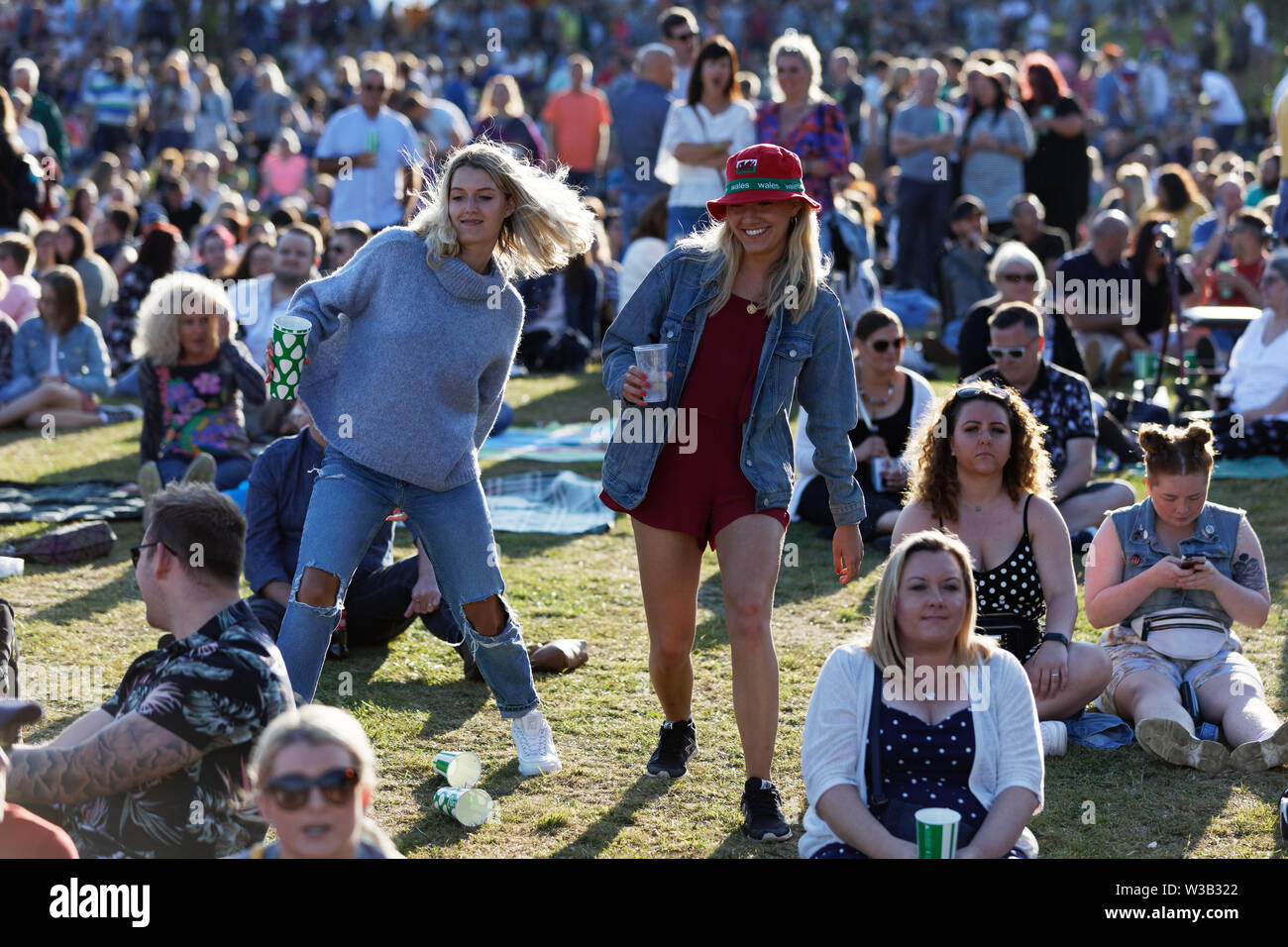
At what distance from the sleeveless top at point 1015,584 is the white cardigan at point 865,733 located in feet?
4.93

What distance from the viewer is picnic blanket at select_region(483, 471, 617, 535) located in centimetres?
878

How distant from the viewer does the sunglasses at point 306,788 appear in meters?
3.03

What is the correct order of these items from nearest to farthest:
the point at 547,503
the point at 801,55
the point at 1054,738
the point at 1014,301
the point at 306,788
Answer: the point at 306,788
the point at 1054,738
the point at 547,503
the point at 1014,301
the point at 801,55

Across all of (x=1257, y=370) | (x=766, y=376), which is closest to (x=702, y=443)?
(x=766, y=376)

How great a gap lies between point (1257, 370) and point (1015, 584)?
5091 millimetres

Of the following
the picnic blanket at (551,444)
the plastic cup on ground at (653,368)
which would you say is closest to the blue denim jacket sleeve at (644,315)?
the plastic cup on ground at (653,368)

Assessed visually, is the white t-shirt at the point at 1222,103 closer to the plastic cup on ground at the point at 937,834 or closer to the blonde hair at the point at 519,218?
the blonde hair at the point at 519,218

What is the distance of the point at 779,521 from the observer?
15.5 feet

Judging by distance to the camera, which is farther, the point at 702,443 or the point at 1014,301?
the point at 1014,301

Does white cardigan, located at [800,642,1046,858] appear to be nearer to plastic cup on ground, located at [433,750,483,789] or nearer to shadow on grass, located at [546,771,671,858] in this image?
shadow on grass, located at [546,771,671,858]

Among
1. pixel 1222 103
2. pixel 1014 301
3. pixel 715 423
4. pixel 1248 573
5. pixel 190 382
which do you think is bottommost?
pixel 1248 573

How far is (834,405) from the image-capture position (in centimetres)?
484

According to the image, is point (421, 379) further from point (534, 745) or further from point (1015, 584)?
point (1015, 584)
